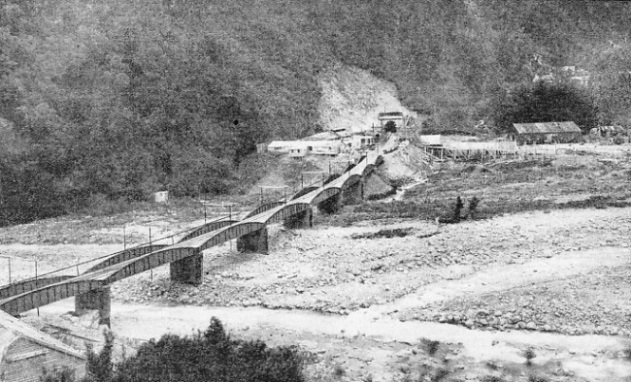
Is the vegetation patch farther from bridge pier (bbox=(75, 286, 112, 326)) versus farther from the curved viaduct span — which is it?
bridge pier (bbox=(75, 286, 112, 326))

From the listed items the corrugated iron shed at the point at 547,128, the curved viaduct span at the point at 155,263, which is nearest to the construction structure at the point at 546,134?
the corrugated iron shed at the point at 547,128

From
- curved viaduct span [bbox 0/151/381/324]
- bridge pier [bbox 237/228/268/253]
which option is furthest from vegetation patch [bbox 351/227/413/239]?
bridge pier [bbox 237/228/268/253]

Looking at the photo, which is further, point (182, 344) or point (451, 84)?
point (451, 84)

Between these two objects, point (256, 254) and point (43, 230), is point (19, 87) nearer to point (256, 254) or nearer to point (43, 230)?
point (43, 230)

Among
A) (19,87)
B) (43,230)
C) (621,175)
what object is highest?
(19,87)

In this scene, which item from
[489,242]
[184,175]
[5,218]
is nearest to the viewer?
[489,242]

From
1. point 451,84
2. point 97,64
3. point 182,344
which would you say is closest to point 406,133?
point 451,84
